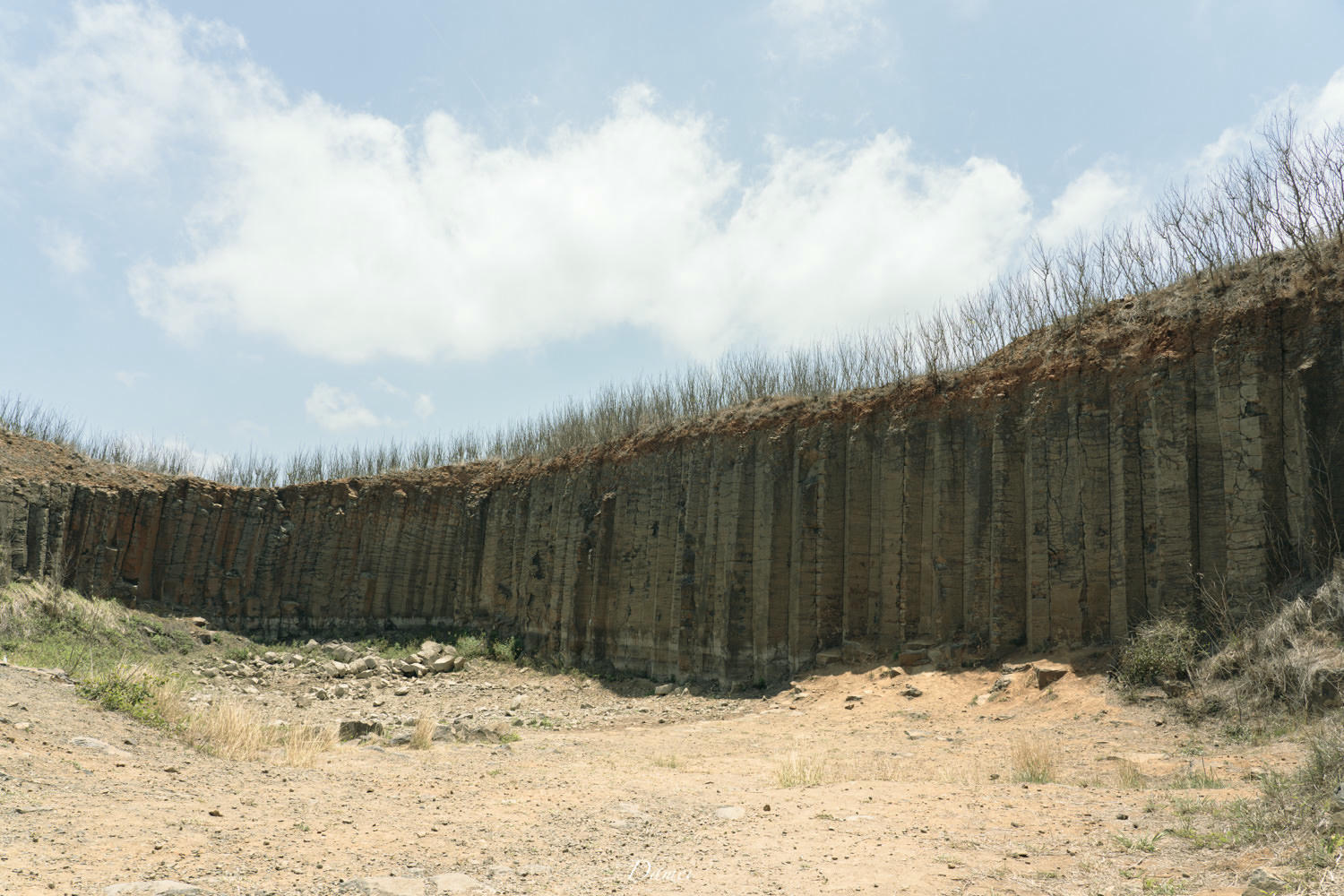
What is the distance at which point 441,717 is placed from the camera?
16422 mm

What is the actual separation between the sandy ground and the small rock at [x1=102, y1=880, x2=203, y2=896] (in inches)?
5.0

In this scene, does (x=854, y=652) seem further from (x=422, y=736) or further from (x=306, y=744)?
(x=306, y=744)

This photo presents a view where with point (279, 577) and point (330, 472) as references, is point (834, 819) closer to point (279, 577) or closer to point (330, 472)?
point (279, 577)

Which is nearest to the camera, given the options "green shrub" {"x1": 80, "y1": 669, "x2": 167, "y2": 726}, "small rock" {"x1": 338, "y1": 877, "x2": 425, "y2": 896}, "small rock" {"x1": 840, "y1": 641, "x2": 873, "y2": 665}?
"small rock" {"x1": 338, "y1": 877, "x2": 425, "y2": 896}

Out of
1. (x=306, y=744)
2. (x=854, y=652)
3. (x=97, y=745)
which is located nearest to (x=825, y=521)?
(x=854, y=652)

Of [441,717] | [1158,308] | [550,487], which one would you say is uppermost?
[1158,308]

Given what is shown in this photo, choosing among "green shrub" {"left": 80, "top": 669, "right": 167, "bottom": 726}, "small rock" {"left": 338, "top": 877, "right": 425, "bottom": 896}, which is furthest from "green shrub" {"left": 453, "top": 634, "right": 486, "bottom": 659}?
"small rock" {"left": 338, "top": 877, "right": 425, "bottom": 896}

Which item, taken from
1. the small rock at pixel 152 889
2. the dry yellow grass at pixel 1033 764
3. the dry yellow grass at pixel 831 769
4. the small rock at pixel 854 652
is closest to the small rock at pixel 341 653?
the small rock at pixel 854 652

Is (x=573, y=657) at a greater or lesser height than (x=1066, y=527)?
lesser

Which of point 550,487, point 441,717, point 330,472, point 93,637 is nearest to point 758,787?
point 441,717

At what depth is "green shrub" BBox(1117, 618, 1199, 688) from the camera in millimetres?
11781

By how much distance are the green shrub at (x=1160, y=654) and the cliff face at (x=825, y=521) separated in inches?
23.3

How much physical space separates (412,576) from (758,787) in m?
19.8

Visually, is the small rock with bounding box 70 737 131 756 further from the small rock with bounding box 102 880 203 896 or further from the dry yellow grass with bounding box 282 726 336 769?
the small rock with bounding box 102 880 203 896
